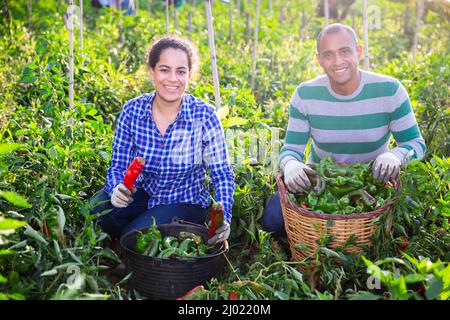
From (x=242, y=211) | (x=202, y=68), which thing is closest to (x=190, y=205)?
(x=242, y=211)

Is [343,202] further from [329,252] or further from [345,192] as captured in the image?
[329,252]

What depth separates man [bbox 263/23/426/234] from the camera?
2574 millimetres

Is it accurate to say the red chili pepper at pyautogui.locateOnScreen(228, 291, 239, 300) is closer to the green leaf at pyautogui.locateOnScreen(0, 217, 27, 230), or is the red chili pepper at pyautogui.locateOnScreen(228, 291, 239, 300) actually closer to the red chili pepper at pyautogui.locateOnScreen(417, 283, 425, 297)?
the red chili pepper at pyautogui.locateOnScreen(417, 283, 425, 297)

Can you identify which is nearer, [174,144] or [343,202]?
[343,202]

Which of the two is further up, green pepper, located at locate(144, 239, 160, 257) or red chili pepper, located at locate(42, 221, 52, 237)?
red chili pepper, located at locate(42, 221, 52, 237)

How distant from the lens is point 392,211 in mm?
2314

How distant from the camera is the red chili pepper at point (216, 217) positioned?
7.41ft

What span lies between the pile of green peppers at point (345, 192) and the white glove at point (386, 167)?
2.3 inches

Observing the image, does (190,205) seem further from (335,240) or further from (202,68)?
(202,68)

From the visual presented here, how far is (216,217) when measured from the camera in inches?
90.3

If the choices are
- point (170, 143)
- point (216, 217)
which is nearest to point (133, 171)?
point (170, 143)

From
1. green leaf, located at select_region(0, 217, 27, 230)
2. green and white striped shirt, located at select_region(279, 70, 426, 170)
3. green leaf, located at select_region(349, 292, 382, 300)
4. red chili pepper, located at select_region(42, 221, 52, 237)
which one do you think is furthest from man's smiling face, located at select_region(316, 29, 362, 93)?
green leaf, located at select_region(0, 217, 27, 230)

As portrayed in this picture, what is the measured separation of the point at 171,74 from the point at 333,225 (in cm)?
97

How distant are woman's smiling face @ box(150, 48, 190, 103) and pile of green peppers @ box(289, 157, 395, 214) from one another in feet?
2.31
